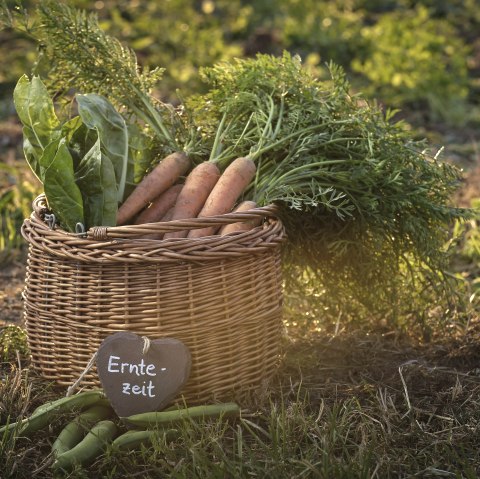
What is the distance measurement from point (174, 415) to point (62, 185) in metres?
0.70

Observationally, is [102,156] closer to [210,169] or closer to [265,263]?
[210,169]

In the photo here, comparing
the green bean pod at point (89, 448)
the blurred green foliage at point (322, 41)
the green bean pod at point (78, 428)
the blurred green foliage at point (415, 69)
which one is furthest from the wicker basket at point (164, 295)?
the blurred green foliage at point (415, 69)

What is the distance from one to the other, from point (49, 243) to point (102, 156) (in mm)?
290

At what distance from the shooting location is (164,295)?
92.0 inches

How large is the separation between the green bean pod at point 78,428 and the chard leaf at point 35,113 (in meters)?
0.73

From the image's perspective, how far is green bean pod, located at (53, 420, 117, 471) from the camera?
6.92 ft

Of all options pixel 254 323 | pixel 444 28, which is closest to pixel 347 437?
pixel 254 323

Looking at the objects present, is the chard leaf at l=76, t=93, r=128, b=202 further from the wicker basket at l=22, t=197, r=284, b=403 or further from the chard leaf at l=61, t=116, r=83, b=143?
the wicker basket at l=22, t=197, r=284, b=403

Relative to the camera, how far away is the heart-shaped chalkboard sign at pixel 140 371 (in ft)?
7.59

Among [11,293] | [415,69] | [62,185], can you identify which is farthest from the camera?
[415,69]

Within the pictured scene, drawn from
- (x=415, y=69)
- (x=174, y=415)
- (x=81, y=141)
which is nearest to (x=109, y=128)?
(x=81, y=141)

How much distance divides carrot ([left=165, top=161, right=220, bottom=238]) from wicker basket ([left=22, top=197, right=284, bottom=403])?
0.62 feet

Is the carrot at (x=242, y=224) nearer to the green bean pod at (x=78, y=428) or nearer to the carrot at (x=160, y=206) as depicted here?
the carrot at (x=160, y=206)

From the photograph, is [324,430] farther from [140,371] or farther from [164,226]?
[164,226]
